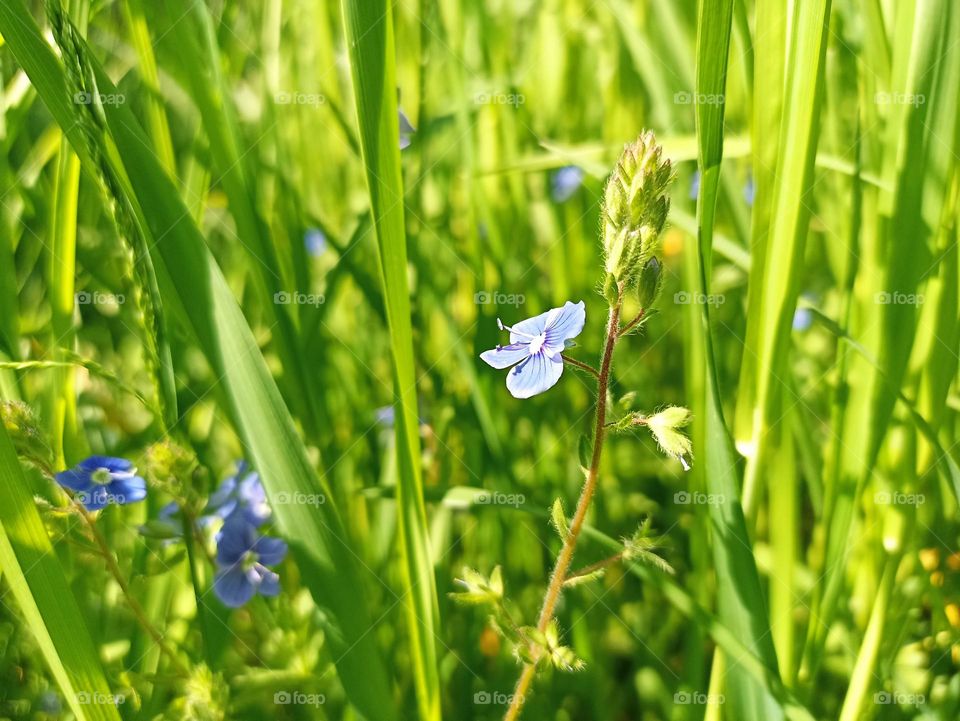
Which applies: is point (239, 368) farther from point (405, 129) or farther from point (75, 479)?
point (405, 129)

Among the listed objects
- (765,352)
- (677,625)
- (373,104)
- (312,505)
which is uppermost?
(373,104)

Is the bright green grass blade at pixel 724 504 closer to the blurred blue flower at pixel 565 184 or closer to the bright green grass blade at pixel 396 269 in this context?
the bright green grass blade at pixel 396 269

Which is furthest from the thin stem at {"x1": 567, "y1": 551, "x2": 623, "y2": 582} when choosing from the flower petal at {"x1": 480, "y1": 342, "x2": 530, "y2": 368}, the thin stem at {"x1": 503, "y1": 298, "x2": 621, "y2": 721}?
the flower petal at {"x1": 480, "y1": 342, "x2": 530, "y2": 368}

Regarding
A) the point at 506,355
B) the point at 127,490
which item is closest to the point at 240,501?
the point at 127,490

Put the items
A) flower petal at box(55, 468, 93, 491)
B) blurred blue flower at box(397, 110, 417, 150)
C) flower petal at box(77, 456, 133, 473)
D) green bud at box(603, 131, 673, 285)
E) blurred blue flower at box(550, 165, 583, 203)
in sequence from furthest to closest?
blurred blue flower at box(550, 165, 583, 203) → blurred blue flower at box(397, 110, 417, 150) → flower petal at box(77, 456, 133, 473) → flower petal at box(55, 468, 93, 491) → green bud at box(603, 131, 673, 285)

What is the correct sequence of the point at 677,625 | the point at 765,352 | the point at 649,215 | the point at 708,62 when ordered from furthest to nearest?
the point at 677,625, the point at 765,352, the point at 708,62, the point at 649,215

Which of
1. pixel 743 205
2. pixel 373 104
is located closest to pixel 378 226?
pixel 373 104

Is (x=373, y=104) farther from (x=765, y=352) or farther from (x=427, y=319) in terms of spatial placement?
(x=427, y=319)

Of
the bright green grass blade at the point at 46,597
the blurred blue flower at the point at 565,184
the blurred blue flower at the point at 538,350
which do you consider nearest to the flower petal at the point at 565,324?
the blurred blue flower at the point at 538,350

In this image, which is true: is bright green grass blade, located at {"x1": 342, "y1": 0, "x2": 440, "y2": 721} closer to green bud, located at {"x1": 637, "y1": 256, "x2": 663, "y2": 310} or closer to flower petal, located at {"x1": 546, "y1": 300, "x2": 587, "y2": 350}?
flower petal, located at {"x1": 546, "y1": 300, "x2": 587, "y2": 350}
